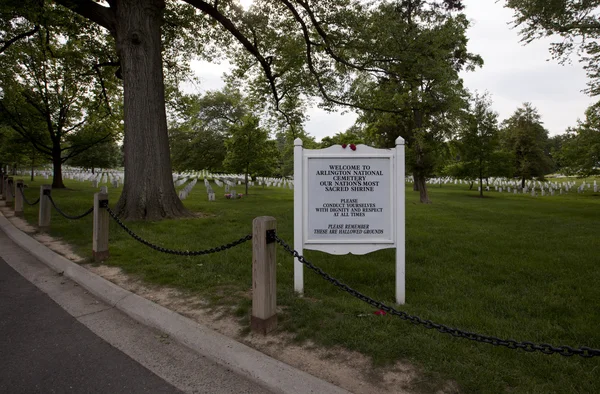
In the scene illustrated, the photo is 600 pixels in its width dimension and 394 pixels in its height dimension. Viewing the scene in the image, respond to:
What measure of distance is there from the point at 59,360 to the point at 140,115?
26.8ft

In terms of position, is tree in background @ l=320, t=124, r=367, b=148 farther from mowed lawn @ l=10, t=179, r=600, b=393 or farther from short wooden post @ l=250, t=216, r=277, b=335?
short wooden post @ l=250, t=216, r=277, b=335

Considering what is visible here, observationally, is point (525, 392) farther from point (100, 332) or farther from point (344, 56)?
point (344, 56)

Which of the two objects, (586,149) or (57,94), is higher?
(57,94)

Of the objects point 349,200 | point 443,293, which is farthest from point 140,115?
point 443,293

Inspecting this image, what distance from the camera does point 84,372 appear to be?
2.76 meters

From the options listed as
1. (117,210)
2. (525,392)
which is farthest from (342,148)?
(117,210)

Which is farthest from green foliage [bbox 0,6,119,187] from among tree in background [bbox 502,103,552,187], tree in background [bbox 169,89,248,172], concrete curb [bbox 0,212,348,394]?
tree in background [bbox 502,103,552,187]

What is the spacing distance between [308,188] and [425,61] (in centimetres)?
894

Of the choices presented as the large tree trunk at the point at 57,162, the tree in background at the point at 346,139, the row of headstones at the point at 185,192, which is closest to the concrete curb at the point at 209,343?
the row of headstones at the point at 185,192

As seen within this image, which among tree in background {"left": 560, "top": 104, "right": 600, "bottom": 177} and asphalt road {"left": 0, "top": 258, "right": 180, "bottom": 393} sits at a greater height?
tree in background {"left": 560, "top": 104, "right": 600, "bottom": 177}

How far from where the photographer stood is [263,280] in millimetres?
3346

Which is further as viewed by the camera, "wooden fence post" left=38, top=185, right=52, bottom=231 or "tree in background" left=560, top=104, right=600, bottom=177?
"tree in background" left=560, top=104, right=600, bottom=177

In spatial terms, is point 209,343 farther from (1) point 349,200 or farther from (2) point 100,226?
(2) point 100,226

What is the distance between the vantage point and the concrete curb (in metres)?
2.54
